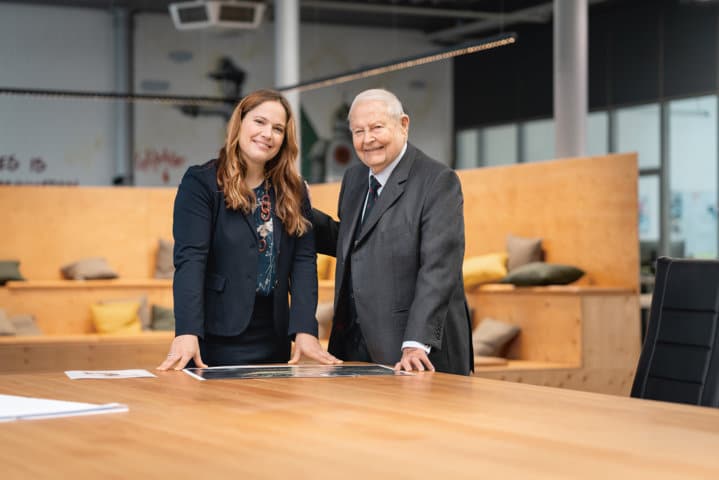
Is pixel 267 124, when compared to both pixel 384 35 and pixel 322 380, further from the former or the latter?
pixel 384 35

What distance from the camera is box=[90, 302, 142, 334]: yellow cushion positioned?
9117mm

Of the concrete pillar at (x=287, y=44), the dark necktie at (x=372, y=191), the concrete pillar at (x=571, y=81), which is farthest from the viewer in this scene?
the concrete pillar at (x=287, y=44)

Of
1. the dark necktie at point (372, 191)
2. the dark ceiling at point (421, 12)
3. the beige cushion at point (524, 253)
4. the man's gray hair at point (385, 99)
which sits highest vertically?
the dark ceiling at point (421, 12)

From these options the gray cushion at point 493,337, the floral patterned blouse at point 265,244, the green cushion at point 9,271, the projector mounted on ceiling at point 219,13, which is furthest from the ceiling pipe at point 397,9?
the floral patterned blouse at point 265,244

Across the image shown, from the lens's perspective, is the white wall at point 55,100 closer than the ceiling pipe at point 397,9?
Yes

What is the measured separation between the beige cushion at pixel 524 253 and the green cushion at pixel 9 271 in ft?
14.5

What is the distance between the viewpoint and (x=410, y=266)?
2984 millimetres

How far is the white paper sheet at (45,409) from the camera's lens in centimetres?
181

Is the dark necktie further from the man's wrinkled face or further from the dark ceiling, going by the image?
the dark ceiling

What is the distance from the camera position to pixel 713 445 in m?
1.55

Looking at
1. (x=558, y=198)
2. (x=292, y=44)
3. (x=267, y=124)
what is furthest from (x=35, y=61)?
(x=267, y=124)

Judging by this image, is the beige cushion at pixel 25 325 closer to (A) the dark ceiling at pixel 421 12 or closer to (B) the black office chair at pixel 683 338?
(B) the black office chair at pixel 683 338

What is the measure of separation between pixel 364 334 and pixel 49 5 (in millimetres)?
12804

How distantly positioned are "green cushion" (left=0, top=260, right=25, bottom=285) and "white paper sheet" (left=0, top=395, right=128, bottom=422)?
7.58 meters
